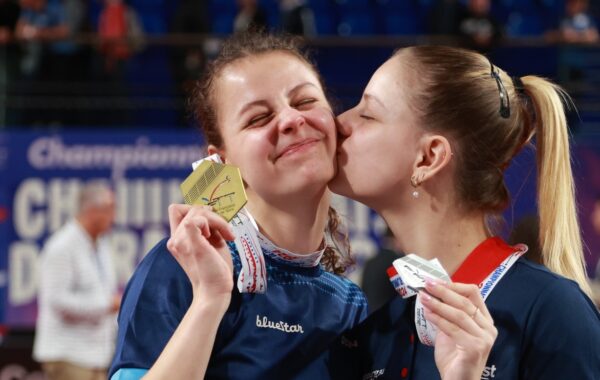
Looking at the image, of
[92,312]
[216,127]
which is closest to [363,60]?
[92,312]

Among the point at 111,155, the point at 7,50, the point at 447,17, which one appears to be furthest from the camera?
the point at 447,17

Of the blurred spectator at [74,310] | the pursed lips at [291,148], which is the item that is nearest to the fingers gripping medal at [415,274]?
the pursed lips at [291,148]

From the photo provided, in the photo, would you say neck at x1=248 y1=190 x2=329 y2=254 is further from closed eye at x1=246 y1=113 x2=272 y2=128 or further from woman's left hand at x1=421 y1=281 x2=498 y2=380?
woman's left hand at x1=421 y1=281 x2=498 y2=380

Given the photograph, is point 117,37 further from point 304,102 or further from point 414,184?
point 414,184

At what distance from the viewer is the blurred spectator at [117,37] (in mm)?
9523

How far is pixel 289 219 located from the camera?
8.66ft

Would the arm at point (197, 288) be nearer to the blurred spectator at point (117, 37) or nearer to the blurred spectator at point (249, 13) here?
the blurred spectator at point (117, 37)

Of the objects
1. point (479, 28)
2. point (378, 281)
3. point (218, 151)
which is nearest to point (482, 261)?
point (218, 151)

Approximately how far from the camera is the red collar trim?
2326 mm

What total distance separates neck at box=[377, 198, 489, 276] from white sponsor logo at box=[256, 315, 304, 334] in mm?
369

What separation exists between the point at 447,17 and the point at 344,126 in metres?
7.69

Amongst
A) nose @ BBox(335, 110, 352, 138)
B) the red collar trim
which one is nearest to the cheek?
nose @ BBox(335, 110, 352, 138)

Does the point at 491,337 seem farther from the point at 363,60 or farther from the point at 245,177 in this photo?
the point at 363,60

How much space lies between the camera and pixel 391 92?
8.36ft
